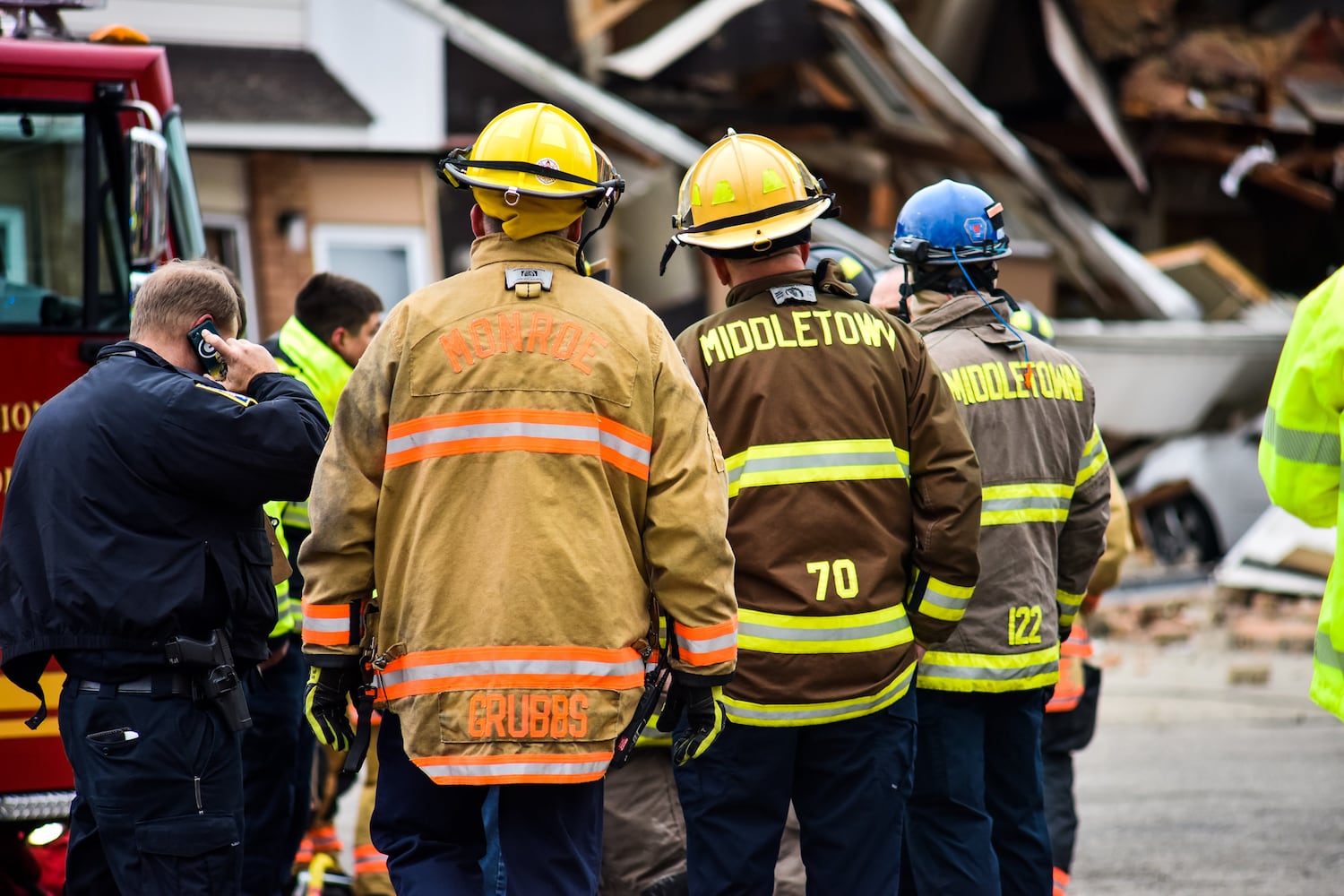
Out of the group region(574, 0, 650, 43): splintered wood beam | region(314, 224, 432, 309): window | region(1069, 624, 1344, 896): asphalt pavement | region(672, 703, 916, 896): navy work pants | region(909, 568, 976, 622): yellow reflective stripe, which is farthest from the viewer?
region(574, 0, 650, 43): splintered wood beam

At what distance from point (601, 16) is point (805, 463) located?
39.2 feet

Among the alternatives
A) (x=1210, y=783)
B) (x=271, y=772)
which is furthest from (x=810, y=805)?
(x=1210, y=783)

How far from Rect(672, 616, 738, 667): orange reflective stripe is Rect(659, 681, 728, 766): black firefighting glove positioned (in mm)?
77

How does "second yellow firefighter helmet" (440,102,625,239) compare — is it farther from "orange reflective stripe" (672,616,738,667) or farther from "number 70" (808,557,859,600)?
"number 70" (808,557,859,600)

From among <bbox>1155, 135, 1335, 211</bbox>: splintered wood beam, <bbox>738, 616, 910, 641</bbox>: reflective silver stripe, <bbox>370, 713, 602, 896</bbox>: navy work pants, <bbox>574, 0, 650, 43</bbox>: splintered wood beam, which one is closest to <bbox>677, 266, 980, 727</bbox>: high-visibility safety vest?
<bbox>738, 616, 910, 641</bbox>: reflective silver stripe

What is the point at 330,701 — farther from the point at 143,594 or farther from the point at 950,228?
the point at 950,228

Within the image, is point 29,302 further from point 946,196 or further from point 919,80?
point 919,80

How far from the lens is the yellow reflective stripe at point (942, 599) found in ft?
12.5

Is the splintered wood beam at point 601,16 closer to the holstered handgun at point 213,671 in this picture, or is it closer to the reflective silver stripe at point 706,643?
the holstered handgun at point 213,671

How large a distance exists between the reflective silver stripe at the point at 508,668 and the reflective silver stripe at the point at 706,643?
16cm

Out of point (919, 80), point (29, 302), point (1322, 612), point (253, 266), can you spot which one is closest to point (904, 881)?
point (1322, 612)

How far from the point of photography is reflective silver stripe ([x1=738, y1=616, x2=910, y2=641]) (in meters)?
3.64

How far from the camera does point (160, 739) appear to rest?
3494 millimetres

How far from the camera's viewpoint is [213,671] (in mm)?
3555
